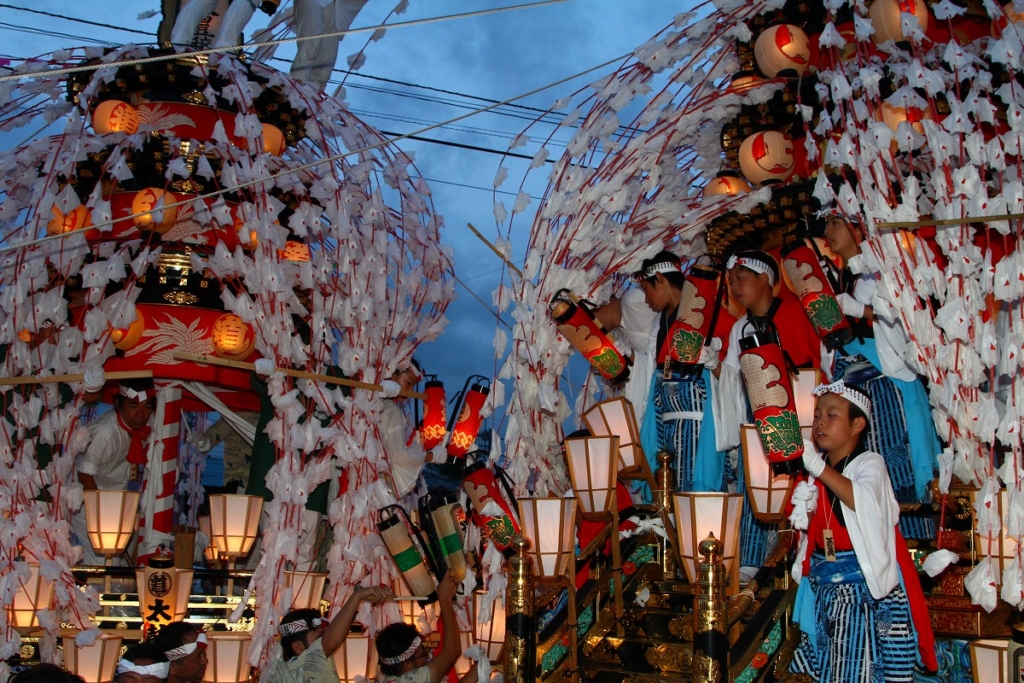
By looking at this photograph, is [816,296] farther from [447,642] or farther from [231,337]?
[231,337]

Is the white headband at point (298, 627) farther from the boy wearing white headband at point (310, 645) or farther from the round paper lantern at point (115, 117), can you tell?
the round paper lantern at point (115, 117)

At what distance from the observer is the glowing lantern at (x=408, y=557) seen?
8109 mm

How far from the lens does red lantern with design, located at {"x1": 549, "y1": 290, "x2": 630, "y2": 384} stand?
687 cm

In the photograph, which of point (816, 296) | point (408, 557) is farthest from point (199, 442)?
point (816, 296)

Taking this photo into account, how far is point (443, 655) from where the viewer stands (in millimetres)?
6246

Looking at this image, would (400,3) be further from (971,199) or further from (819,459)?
(819,459)

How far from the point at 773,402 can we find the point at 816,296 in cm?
103

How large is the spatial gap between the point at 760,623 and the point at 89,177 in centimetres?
799

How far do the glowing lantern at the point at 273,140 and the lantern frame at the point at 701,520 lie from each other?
6734mm

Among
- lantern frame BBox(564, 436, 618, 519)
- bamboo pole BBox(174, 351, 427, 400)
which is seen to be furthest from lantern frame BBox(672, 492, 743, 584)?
bamboo pole BBox(174, 351, 427, 400)

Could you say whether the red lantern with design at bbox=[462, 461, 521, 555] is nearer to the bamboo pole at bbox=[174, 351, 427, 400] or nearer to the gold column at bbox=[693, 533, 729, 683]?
the bamboo pole at bbox=[174, 351, 427, 400]

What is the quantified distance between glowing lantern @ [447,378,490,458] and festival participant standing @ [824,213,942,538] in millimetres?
4213

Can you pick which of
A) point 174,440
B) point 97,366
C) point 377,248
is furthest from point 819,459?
point 174,440

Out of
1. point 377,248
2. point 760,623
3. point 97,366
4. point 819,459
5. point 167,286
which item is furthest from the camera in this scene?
point 167,286
